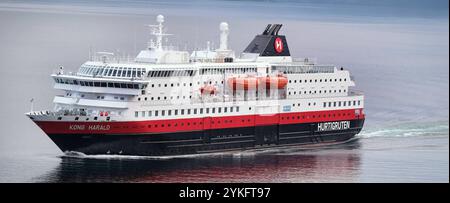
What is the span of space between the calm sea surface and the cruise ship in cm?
59

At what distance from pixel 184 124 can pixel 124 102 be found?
240 centimetres

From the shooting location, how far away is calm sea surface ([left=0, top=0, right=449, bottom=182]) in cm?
4431

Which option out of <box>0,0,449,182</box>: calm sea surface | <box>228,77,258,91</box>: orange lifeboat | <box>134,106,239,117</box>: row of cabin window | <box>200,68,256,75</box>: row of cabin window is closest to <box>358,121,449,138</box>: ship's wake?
<box>0,0,449,182</box>: calm sea surface

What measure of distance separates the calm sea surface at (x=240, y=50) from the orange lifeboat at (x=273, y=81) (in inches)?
89.6

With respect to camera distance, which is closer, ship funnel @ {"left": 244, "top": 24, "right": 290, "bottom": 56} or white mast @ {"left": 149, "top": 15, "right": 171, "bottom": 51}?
white mast @ {"left": 149, "top": 15, "right": 171, "bottom": 51}

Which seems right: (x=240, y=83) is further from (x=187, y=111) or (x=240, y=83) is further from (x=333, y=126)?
(x=333, y=126)

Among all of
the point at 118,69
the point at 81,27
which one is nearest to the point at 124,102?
the point at 118,69

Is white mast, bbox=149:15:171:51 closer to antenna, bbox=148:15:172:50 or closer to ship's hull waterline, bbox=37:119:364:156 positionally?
antenna, bbox=148:15:172:50

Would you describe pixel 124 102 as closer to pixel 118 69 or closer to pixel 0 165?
pixel 118 69

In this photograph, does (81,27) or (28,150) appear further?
(81,27)

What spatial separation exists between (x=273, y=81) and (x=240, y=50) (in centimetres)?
3087

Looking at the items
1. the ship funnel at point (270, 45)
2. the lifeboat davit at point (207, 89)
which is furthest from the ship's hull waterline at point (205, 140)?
the ship funnel at point (270, 45)

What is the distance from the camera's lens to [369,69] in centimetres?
7962

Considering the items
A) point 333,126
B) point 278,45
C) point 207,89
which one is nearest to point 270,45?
point 278,45
